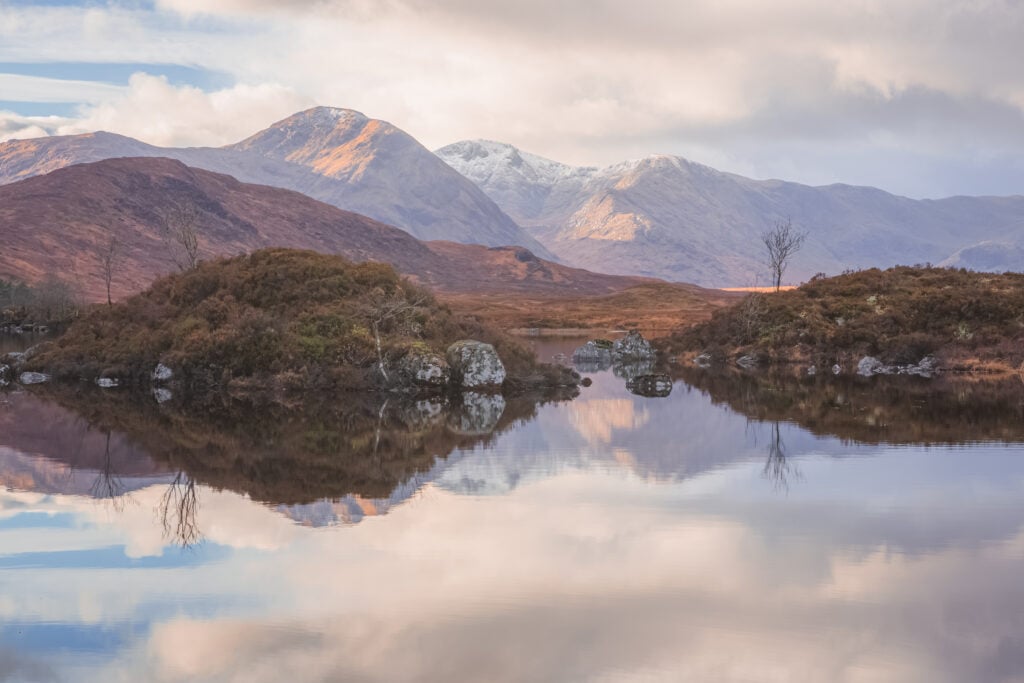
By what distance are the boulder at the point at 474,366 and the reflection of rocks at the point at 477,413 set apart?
1.07m

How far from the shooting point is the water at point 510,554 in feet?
36.0

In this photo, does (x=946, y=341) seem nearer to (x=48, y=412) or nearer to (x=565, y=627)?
(x=48, y=412)

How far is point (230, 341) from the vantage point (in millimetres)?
40656

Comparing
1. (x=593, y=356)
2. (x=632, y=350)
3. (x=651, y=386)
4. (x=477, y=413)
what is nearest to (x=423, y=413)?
(x=477, y=413)

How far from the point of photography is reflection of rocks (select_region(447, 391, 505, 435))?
96.0ft

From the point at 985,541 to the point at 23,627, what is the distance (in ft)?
44.9

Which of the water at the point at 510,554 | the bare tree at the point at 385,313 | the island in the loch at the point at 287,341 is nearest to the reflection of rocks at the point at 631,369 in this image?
the island in the loch at the point at 287,341

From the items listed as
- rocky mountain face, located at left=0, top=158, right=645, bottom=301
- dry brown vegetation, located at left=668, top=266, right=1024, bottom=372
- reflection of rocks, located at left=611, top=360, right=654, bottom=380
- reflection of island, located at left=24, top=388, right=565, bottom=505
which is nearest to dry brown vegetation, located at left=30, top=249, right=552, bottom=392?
reflection of island, located at left=24, top=388, right=565, bottom=505

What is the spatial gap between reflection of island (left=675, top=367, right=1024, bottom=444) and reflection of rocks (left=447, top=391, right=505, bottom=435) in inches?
328

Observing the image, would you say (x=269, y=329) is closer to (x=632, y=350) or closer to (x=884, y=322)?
(x=632, y=350)

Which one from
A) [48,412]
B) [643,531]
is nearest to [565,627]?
[643,531]

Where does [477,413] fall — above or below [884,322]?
below

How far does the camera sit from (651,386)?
42.8 meters

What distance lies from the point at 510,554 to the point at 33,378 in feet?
121
